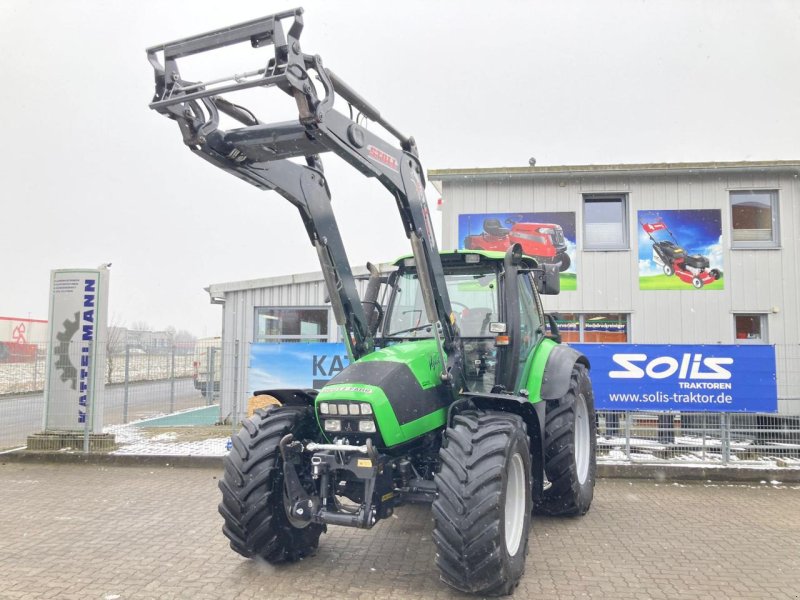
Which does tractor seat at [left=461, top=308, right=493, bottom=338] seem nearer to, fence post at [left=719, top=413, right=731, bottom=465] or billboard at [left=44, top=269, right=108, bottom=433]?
fence post at [left=719, top=413, right=731, bottom=465]

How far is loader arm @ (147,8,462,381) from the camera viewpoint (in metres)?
3.56

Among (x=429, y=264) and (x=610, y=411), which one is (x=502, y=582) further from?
(x=610, y=411)

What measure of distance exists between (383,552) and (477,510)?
4.97 ft

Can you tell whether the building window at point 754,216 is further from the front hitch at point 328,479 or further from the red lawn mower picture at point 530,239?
the front hitch at point 328,479

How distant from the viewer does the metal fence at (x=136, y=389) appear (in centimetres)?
1069

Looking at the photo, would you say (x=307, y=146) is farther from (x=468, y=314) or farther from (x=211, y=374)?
(x=211, y=374)

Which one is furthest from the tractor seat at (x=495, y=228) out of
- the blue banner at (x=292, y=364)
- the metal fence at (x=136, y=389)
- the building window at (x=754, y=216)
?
the metal fence at (x=136, y=389)

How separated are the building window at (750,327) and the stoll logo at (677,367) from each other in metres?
3.73

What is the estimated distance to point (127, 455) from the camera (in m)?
9.09

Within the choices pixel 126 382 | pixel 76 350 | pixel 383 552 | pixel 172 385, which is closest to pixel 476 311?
pixel 383 552

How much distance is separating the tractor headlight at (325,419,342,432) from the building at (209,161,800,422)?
7.28 meters

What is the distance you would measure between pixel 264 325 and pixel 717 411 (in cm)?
841

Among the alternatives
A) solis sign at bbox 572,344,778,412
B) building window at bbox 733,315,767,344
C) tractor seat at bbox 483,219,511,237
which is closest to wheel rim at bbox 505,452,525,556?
solis sign at bbox 572,344,778,412

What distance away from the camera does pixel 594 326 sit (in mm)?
11945
